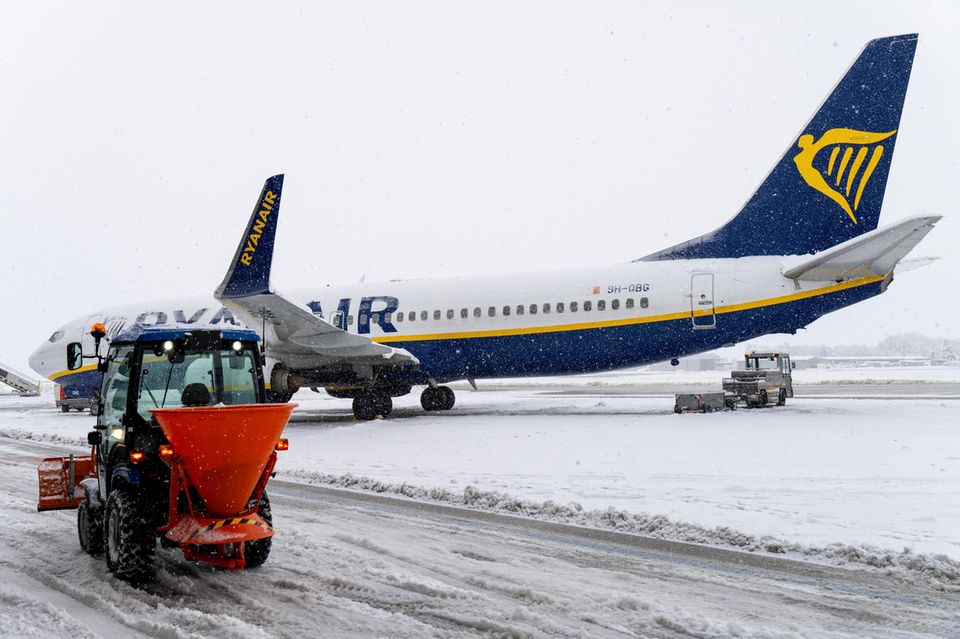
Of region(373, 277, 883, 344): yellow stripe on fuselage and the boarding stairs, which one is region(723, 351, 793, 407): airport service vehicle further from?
the boarding stairs

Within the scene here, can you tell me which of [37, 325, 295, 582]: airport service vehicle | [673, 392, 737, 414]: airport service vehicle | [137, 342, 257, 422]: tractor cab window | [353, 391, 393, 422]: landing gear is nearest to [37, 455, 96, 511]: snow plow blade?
[37, 325, 295, 582]: airport service vehicle

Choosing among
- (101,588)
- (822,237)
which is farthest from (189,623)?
(822,237)

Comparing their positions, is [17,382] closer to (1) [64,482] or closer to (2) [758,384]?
(2) [758,384]

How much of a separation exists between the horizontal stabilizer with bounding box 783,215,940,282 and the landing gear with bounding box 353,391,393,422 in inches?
438

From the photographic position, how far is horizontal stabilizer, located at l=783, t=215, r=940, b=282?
14891 mm

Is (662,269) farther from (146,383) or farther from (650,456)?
(146,383)

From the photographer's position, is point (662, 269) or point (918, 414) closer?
point (918, 414)

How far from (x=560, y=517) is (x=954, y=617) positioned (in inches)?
166

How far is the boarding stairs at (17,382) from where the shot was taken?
44344mm

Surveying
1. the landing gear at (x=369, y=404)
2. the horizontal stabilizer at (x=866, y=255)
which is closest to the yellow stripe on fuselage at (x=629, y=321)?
the horizontal stabilizer at (x=866, y=255)

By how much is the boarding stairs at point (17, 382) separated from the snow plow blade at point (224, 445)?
4575 cm

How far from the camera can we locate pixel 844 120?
18.0m

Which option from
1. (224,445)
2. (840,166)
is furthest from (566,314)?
(224,445)

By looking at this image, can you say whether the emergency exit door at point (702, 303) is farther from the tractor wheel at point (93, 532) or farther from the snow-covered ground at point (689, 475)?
the tractor wheel at point (93, 532)
